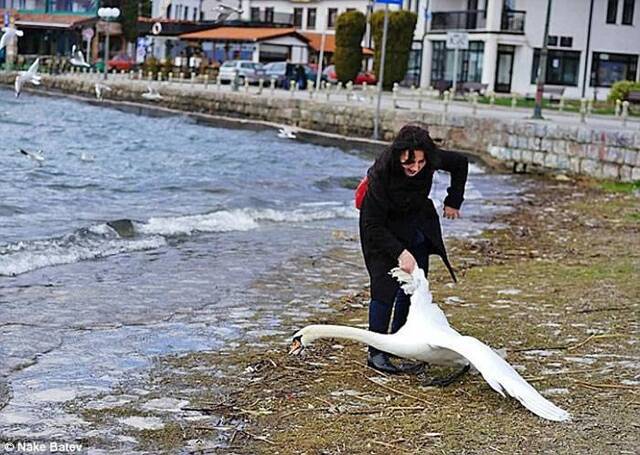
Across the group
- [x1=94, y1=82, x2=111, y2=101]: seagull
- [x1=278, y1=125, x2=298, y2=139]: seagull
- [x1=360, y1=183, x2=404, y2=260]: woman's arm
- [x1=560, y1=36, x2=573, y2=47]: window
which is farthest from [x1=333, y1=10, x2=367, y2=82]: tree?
[x1=360, y1=183, x2=404, y2=260]: woman's arm

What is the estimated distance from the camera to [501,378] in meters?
5.85

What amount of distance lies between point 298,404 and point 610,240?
862 cm

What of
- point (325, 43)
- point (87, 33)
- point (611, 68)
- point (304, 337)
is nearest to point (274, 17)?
point (325, 43)

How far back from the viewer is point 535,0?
53562 mm

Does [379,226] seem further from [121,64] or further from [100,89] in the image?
[121,64]

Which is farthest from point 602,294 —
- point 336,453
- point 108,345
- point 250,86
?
point 250,86

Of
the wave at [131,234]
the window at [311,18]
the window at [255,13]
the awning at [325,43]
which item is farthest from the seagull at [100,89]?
the wave at [131,234]

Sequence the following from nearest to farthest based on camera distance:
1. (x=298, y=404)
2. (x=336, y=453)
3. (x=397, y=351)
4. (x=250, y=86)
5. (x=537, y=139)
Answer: (x=336, y=453), (x=298, y=404), (x=397, y=351), (x=537, y=139), (x=250, y=86)

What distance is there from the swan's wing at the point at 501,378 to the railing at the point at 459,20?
4992cm

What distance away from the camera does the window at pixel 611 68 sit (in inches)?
2141

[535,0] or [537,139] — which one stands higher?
[535,0]

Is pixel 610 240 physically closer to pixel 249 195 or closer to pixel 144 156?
pixel 249 195

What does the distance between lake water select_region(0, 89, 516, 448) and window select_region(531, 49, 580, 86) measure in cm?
2522

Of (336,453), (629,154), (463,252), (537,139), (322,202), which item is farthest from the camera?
(537,139)
